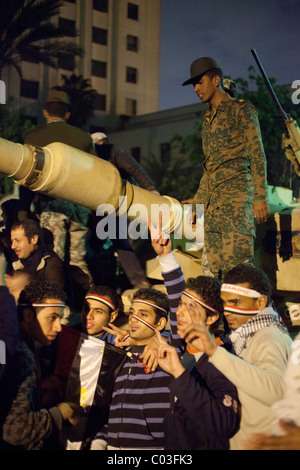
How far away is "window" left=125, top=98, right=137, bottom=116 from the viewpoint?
44.7 m

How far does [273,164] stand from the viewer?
2341cm

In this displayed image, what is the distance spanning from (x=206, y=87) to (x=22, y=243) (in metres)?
2.21

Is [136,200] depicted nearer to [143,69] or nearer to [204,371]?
[204,371]

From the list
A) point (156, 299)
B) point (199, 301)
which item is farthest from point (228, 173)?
point (199, 301)

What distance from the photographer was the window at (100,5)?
Result: 4141 cm

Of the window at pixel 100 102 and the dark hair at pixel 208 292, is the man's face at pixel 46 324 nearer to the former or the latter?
the dark hair at pixel 208 292

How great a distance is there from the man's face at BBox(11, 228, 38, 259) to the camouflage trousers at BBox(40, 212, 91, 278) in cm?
51

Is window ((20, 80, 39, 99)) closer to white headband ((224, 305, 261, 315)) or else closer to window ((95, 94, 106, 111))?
window ((95, 94, 106, 111))

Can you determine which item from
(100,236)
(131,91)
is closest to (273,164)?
(100,236)

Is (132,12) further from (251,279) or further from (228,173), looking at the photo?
(251,279)

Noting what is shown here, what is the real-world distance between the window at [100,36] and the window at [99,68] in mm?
1442

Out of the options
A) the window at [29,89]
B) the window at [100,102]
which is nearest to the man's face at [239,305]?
the window at [29,89]

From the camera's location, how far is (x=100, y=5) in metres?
41.7

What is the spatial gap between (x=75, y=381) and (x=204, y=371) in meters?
1.07
